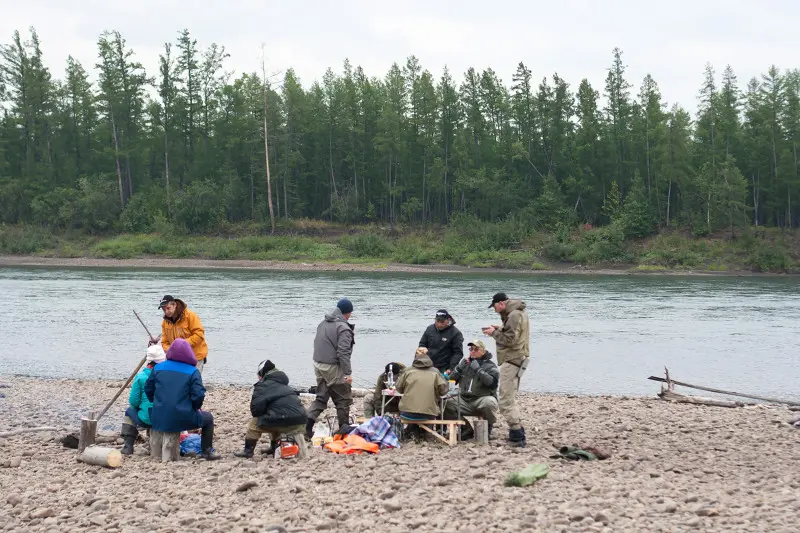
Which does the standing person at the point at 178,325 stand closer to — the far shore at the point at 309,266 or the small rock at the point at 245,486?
the small rock at the point at 245,486

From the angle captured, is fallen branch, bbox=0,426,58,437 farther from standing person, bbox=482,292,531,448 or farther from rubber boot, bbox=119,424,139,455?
standing person, bbox=482,292,531,448

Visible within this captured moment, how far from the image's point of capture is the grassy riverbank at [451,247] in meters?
57.9

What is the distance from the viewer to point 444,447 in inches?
384

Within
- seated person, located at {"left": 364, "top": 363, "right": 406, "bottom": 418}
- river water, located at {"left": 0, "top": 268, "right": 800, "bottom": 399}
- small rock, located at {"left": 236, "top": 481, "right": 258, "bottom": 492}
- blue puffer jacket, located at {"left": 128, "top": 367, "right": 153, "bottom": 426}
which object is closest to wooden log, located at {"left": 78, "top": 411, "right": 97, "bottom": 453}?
blue puffer jacket, located at {"left": 128, "top": 367, "right": 153, "bottom": 426}

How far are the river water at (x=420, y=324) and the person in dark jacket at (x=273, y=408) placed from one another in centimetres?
815

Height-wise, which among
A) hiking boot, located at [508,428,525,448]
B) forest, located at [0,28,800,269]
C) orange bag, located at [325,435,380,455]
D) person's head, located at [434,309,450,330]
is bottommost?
hiking boot, located at [508,428,525,448]

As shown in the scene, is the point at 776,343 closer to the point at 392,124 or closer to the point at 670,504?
the point at 670,504

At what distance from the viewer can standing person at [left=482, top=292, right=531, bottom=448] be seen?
1005 centimetres

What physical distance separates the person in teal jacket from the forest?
54612 mm

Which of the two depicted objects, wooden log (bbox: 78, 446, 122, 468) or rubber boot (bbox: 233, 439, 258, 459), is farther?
rubber boot (bbox: 233, 439, 258, 459)

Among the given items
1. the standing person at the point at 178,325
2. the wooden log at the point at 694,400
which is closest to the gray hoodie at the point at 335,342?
the standing person at the point at 178,325

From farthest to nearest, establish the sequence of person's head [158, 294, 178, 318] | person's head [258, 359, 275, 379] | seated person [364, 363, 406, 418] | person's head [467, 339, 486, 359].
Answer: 1. seated person [364, 363, 406, 418]
2. person's head [158, 294, 178, 318]
3. person's head [467, 339, 486, 359]
4. person's head [258, 359, 275, 379]

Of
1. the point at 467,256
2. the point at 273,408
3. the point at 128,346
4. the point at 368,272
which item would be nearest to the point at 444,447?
the point at 273,408

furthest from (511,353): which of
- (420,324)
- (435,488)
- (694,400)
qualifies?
(420,324)
